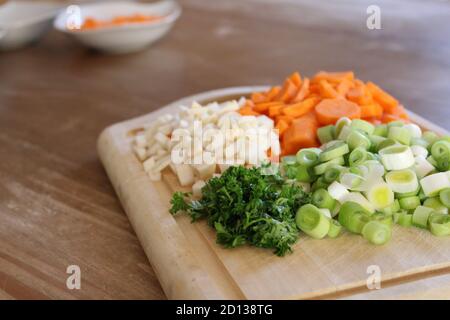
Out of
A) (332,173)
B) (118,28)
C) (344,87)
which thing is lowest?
(332,173)

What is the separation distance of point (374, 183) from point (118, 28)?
205 centimetres

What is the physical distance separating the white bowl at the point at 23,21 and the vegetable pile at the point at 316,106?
1.87 metres

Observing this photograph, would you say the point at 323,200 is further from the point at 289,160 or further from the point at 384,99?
the point at 384,99

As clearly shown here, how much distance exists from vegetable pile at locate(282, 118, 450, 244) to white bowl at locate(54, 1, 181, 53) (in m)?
1.74

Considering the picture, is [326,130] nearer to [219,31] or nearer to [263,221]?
[263,221]

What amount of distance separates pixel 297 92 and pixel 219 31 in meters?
1.76

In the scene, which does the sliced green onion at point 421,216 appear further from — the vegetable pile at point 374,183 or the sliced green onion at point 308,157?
the sliced green onion at point 308,157

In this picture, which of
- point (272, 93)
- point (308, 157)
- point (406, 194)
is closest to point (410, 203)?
point (406, 194)

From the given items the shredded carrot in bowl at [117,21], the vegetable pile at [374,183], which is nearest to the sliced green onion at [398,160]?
the vegetable pile at [374,183]

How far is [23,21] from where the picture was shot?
11.1ft

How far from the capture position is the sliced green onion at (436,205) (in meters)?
1.61

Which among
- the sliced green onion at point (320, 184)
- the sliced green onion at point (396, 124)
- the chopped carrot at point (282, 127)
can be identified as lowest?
the sliced green onion at point (320, 184)

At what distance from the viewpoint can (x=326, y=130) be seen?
1964 millimetres

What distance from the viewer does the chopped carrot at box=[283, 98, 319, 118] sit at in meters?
2.07
